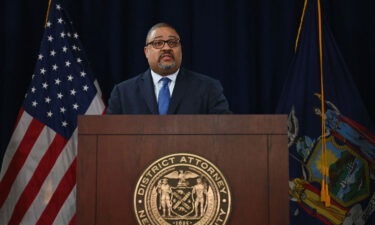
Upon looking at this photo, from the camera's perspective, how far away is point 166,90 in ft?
9.65

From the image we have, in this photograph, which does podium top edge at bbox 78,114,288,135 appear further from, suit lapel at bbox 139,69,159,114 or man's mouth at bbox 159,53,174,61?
man's mouth at bbox 159,53,174,61

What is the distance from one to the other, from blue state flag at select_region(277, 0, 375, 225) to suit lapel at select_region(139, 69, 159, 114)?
64.8 inches

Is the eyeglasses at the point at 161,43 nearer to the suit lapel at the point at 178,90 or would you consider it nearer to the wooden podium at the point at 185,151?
the suit lapel at the point at 178,90

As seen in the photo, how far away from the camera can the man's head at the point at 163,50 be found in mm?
3006

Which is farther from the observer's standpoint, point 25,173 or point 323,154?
point 25,173

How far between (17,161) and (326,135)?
2517 millimetres

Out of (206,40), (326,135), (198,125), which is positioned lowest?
(198,125)

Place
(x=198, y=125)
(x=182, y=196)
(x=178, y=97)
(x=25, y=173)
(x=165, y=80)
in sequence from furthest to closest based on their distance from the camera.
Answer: (x=25, y=173), (x=165, y=80), (x=178, y=97), (x=198, y=125), (x=182, y=196)

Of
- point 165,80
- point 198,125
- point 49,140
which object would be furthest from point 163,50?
point 49,140

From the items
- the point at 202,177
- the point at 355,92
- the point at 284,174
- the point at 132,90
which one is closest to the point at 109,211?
the point at 202,177

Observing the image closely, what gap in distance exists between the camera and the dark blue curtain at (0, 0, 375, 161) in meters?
4.58

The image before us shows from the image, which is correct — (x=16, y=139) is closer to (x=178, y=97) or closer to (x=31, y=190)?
(x=31, y=190)

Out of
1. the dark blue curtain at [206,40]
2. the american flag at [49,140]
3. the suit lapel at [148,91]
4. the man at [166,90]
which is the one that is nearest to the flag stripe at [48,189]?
the american flag at [49,140]

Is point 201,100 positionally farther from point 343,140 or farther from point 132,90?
point 343,140
